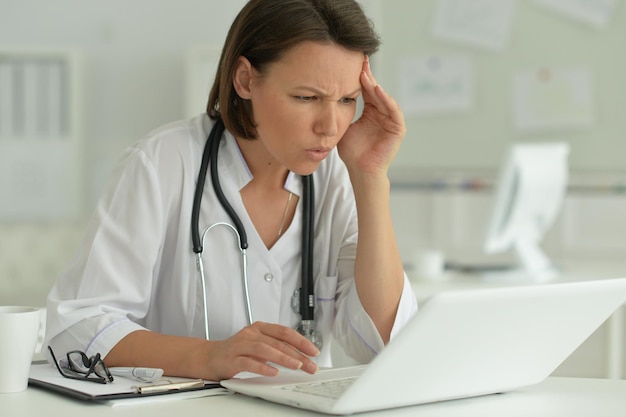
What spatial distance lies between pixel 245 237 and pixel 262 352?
1.26ft

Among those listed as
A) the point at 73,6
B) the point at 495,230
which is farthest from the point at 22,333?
the point at 73,6

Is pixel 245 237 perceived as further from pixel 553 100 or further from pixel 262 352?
pixel 553 100

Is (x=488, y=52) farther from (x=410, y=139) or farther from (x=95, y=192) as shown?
(x=95, y=192)

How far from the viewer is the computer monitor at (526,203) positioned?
9.86 ft

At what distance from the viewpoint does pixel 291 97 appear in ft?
4.57

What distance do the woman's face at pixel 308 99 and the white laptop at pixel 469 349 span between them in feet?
1.30

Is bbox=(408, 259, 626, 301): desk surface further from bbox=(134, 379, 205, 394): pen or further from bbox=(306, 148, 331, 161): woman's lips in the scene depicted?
bbox=(134, 379, 205, 394): pen

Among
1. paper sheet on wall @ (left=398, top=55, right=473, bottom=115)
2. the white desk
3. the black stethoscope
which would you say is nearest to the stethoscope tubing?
the black stethoscope

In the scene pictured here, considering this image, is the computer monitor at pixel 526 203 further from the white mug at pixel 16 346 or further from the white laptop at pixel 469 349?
the white mug at pixel 16 346

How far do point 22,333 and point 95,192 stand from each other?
3.21m

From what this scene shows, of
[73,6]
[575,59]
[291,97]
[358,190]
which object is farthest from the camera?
[73,6]

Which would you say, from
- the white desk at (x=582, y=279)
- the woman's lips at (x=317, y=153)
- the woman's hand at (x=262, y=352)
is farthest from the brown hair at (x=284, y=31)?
the white desk at (x=582, y=279)

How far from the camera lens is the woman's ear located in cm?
146

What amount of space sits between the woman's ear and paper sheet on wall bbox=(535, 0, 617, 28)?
260 cm
